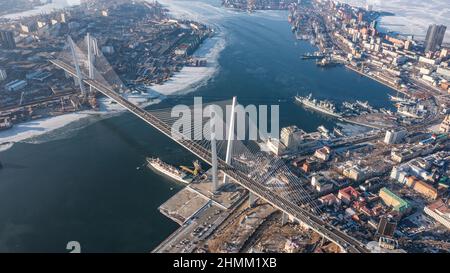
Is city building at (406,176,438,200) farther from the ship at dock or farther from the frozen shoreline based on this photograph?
the frozen shoreline

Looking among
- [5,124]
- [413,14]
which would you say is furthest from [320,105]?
[413,14]

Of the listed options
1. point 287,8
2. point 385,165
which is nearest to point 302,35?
point 287,8

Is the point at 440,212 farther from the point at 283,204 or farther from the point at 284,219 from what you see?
the point at 283,204

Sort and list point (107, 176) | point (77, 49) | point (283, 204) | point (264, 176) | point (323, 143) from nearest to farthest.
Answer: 1. point (283, 204)
2. point (264, 176)
3. point (107, 176)
4. point (323, 143)
5. point (77, 49)

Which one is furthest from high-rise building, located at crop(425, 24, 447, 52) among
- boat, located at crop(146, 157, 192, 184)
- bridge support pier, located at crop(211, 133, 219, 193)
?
boat, located at crop(146, 157, 192, 184)

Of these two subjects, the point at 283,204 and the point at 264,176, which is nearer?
the point at 283,204

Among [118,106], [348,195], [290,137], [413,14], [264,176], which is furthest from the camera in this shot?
[413,14]
